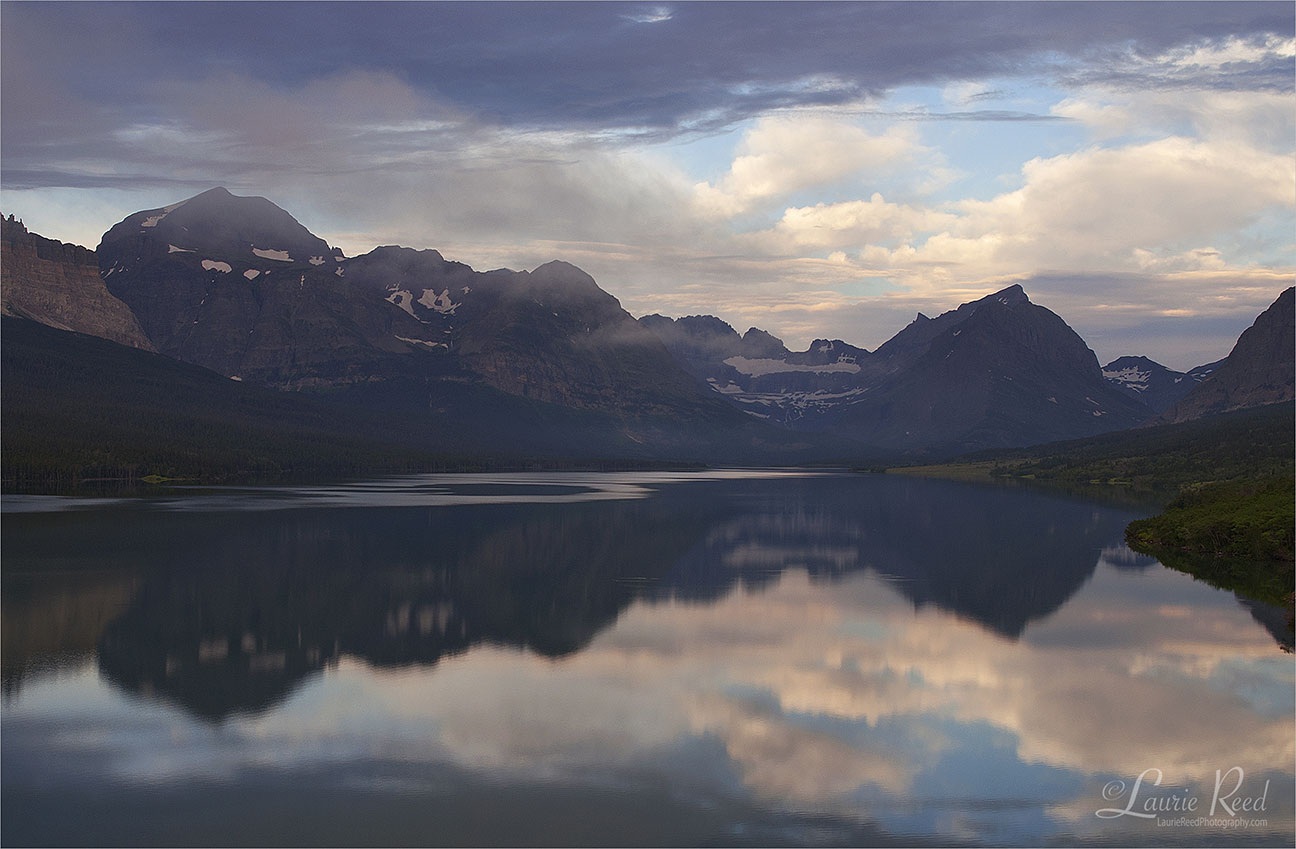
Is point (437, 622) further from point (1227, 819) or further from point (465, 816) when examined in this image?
point (1227, 819)

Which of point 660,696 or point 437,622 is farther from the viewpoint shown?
point 437,622

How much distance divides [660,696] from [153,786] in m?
18.5

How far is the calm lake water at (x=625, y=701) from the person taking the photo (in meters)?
28.5

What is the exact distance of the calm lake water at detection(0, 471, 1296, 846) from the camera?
28.5 metres

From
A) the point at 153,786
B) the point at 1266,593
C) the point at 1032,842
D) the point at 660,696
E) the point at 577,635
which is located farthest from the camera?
the point at 1266,593

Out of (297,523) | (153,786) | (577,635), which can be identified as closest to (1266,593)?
(577,635)

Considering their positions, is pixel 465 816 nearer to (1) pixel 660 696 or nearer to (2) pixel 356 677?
(1) pixel 660 696

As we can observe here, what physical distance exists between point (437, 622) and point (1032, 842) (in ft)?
123

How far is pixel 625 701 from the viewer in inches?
1633

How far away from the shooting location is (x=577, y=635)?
5547cm

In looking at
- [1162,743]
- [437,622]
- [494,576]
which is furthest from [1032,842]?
[494,576]

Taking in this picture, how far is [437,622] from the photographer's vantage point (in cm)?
5822

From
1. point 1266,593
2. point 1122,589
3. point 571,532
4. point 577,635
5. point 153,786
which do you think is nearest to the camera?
point 153,786

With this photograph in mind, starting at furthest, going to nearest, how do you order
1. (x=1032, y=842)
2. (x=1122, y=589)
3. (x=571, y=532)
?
(x=571, y=532), (x=1122, y=589), (x=1032, y=842)
